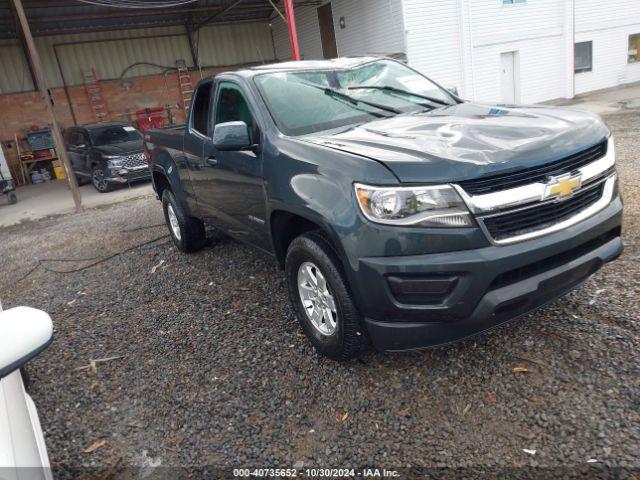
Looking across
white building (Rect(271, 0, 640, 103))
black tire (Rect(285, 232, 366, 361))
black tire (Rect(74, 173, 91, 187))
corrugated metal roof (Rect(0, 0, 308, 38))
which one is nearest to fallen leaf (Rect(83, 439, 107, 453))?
black tire (Rect(285, 232, 366, 361))

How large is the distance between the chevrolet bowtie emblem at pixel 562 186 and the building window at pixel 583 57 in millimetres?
20849

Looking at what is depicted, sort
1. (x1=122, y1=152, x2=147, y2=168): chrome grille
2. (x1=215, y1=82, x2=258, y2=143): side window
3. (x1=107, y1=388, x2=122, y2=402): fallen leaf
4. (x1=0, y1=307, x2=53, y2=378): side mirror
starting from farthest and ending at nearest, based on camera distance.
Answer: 1. (x1=122, y1=152, x2=147, y2=168): chrome grille
2. (x1=215, y1=82, x2=258, y2=143): side window
3. (x1=107, y1=388, x2=122, y2=402): fallen leaf
4. (x1=0, y1=307, x2=53, y2=378): side mirror

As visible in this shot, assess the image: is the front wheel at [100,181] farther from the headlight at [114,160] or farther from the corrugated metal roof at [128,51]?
the corrugated metal roof at [128,51]

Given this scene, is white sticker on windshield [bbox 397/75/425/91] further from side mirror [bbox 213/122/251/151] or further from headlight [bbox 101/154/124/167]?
headlight [bbox 101/154/124/167]

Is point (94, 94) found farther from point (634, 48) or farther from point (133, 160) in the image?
point (634, 48)

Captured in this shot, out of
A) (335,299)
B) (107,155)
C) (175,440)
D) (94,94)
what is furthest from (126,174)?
(335,299)

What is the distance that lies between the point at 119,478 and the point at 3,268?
5400 mm

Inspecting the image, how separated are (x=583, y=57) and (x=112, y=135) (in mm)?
18693

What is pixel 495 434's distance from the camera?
2322 millimetres

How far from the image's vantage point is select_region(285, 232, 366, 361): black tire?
105 inches

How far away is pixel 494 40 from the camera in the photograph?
1781cm

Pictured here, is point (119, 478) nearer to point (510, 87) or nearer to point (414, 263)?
point (414, 263)

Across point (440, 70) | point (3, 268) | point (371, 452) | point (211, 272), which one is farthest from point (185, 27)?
point (371, 452)

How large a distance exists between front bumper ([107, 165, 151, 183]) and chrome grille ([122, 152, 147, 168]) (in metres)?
0.08
